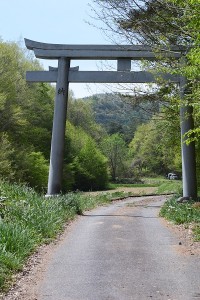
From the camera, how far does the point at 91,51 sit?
51.6ft

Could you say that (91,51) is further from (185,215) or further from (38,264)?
(38,264)

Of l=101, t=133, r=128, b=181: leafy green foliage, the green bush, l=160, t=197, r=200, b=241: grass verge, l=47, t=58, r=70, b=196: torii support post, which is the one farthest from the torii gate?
l=101, t=133, r=128, b=181: leafy green foliage

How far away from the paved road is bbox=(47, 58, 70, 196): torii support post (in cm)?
541

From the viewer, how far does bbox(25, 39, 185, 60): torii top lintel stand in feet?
49.7

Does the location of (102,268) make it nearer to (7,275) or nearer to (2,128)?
(7,275)

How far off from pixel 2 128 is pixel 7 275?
28123mm

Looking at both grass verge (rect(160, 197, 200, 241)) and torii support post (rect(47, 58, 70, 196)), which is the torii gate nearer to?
torii support post (rect(47, 58, 70, 196))

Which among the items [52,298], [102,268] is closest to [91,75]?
[102,268]

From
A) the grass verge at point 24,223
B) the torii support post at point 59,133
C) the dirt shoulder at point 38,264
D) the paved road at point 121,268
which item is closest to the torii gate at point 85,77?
the torii support post at point 59,133

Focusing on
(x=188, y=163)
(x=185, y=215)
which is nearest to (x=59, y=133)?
(x=188, y=163)

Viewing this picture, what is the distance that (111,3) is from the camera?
14.3 m

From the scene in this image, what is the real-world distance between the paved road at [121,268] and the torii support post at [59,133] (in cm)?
541

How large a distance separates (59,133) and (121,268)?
31.6ft

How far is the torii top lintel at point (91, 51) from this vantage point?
1516 cm
